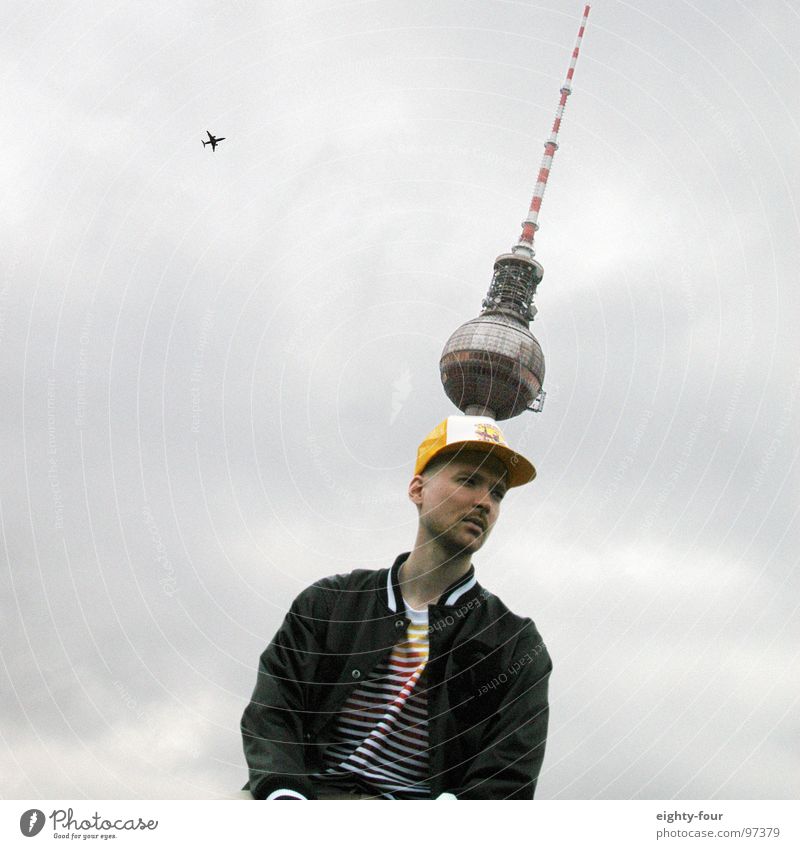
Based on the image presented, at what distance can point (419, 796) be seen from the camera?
146 inches

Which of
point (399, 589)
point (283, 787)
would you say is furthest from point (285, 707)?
point (399, 589)

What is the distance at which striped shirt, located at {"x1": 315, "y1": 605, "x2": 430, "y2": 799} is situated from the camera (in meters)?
3.63

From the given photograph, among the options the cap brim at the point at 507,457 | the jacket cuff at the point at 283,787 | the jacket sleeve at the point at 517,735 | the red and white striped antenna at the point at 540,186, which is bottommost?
the jacket cuff at the point at 283,787

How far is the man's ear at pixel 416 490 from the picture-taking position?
416 cm

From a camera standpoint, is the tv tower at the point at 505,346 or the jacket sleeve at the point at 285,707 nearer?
the jacket sleeve at the point at 285,707

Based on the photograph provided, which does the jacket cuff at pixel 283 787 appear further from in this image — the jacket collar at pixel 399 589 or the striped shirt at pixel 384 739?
the jacket collar at pixel 399 589

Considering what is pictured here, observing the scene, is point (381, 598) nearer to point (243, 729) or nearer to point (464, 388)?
point (243, 729)

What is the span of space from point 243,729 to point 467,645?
1028 mm

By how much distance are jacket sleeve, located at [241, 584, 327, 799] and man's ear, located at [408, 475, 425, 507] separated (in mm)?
693

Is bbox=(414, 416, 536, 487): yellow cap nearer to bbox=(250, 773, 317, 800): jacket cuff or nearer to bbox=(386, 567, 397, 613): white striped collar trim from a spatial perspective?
bbox=(386, 567, 397, 613): white striped collar trim

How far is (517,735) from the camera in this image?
3482 mm

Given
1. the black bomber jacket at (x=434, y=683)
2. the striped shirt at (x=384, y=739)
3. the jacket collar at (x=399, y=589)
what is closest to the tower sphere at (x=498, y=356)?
the jacket collar at (x=399, y=589)

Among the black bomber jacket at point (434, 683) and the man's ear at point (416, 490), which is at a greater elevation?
the man's ear at point (416, 490)
